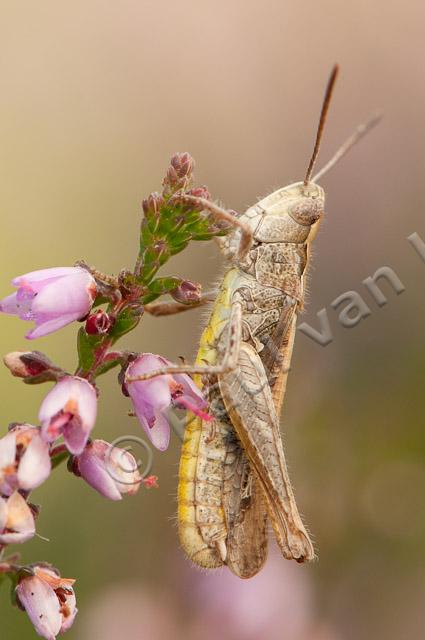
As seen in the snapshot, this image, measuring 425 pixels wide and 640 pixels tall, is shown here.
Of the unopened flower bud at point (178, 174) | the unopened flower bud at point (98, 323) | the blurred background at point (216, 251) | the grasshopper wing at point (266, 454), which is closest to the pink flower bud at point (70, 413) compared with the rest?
the unopened flower bud at point (98, 323)

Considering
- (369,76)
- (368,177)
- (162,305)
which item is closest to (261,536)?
(162,305)

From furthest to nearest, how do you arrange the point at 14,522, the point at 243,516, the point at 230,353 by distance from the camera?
the point at 243,516 → the point at 230,353 → the point at 14,522

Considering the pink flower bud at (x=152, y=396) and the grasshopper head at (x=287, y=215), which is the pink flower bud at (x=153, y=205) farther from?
the grasshopper head at (x=287, y=215)

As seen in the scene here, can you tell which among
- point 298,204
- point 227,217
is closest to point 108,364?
point 227,217

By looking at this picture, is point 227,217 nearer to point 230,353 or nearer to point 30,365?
point 230,353

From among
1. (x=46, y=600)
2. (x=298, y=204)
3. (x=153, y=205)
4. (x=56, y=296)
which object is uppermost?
(x=298, y=204)

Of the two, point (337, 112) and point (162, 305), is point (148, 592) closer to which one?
point (162, 305)
